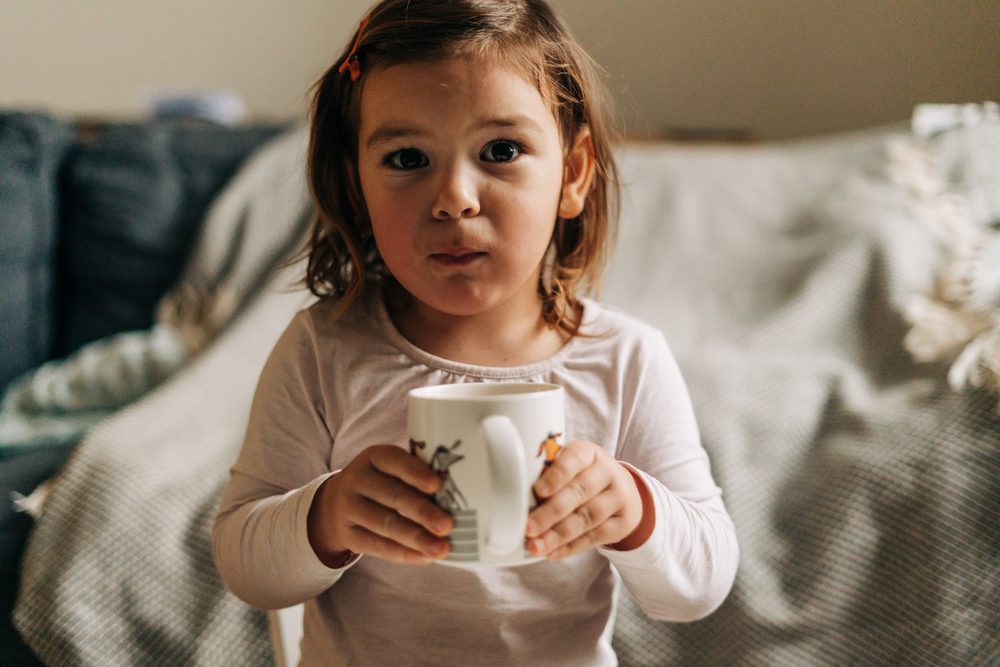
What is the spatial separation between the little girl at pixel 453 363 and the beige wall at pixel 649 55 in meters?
0.85

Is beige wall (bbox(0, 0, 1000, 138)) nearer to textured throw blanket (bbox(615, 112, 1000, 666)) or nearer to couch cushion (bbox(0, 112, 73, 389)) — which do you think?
textured throw blanket (bbox(615, 112, 1000, 666))

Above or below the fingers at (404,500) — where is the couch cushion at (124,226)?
below

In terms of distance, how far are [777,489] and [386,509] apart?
0.63 meters

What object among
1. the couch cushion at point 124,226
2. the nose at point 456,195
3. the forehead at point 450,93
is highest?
the forehead at point 450,93

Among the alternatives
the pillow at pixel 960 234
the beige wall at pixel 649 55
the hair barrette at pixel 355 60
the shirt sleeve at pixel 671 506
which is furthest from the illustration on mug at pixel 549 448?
the beige wall at pixel 649 55

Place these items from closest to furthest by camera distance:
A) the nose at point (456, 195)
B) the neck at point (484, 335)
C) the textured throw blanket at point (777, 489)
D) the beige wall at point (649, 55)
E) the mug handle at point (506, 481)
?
the mug handle at point (506, 481) < the nose at point (456, 195) < the neck at point (484, 335) < the textured throw blanket at point (777, 489) < the beige wall at point (649, 55)

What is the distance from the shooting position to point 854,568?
2.96 ft

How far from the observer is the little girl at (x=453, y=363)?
0.65 metres

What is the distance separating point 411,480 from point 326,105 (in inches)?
16.5

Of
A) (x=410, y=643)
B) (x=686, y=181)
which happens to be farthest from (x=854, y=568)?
(x=686, y=181)

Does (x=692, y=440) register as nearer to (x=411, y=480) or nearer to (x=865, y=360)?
(x=411, y=480)

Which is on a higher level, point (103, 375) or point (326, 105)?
point (326, 105)

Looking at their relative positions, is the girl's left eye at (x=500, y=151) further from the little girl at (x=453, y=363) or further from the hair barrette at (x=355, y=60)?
the hair barrette at (x=355, y=60)

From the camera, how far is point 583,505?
571mm
